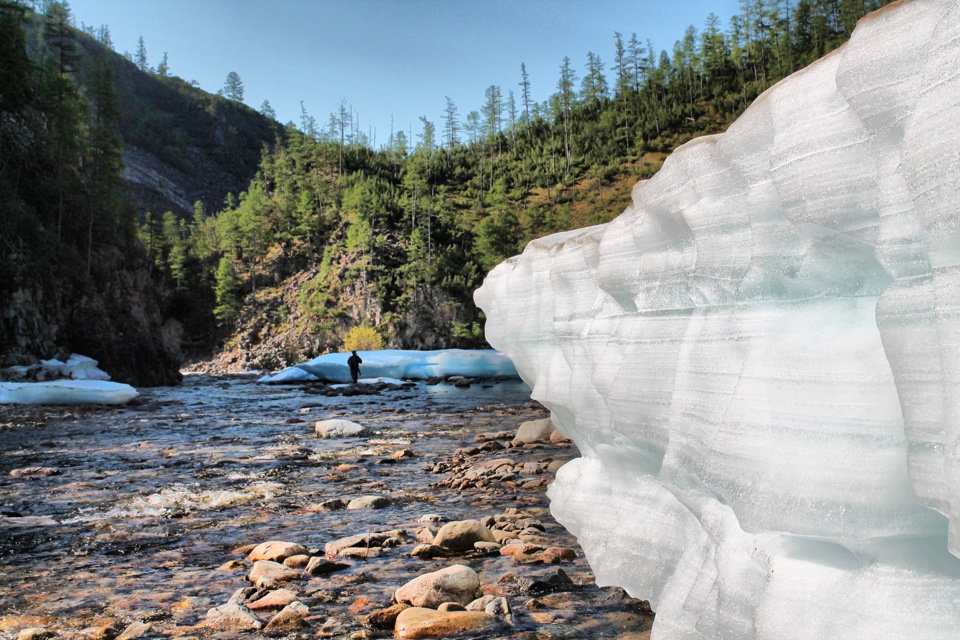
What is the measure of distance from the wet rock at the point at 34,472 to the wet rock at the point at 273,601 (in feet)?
21.1

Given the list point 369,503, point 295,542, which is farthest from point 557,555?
point 369,503

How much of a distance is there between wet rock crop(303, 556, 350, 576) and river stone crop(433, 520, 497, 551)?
0.80m

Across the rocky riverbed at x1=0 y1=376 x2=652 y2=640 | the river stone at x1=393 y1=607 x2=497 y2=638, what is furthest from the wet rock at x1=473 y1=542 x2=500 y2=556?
the river stone at x1=393 y1=607 x2=497 y2=638

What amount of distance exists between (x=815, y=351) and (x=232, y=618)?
11.1ft

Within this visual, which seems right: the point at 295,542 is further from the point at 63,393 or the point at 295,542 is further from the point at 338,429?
the point at 63,393

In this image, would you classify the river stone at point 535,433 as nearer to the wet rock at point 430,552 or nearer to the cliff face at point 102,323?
the wet rock at point 430,552

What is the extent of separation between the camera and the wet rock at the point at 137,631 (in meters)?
3.48

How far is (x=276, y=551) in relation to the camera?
486cm

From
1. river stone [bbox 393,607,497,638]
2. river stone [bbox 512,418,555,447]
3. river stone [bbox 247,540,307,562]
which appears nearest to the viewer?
river stone [bbox 393,607,497,638]

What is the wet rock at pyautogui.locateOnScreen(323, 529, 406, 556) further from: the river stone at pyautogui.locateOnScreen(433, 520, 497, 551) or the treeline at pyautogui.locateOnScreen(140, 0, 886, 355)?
the treeline at pyautogui.locateOnScreen(140, 0, 886, 355)

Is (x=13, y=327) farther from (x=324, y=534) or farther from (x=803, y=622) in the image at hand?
(x=803, y=622)

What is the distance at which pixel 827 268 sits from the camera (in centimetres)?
206

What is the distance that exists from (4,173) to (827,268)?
1392 inches

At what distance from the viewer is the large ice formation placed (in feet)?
4.95
